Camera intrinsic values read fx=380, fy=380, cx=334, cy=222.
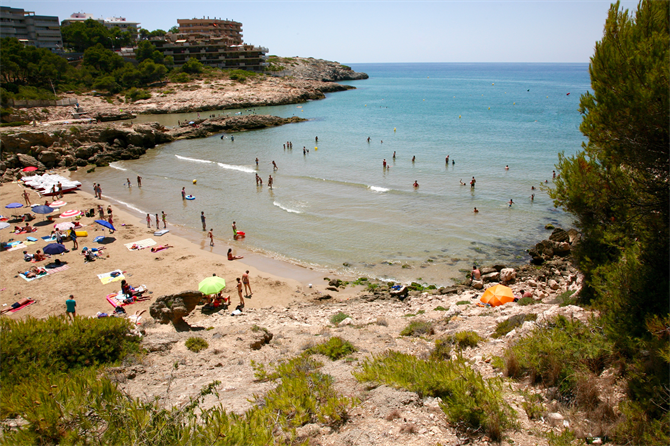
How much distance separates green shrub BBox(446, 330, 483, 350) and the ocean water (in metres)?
8.80

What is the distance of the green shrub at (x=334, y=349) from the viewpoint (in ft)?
30.8

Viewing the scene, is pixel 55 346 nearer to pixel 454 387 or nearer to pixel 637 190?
pixel 454 387

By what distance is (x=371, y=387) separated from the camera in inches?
283

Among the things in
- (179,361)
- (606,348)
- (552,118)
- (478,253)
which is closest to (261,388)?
(179,361)

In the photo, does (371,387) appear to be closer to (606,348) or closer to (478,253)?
(606,348)

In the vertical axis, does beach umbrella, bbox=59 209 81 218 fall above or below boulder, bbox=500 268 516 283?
above

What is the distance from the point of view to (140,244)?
72.4 feet

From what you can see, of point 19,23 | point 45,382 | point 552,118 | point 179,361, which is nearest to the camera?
point 45,382

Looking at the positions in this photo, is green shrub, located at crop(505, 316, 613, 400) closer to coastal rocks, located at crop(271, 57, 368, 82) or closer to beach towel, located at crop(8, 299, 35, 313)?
beach towel, located at crop(8, 299, 35, 313)

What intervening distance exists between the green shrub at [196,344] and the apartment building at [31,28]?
450ft

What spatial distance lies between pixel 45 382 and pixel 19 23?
5942 inches

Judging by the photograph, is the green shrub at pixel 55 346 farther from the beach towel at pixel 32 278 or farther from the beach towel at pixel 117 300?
the beach towel at pixel 32 278

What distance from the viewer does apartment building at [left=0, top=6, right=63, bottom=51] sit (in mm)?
109312

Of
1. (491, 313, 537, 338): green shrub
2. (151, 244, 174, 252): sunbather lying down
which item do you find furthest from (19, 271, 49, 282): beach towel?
(491, 313, 537, 338): green shrub
